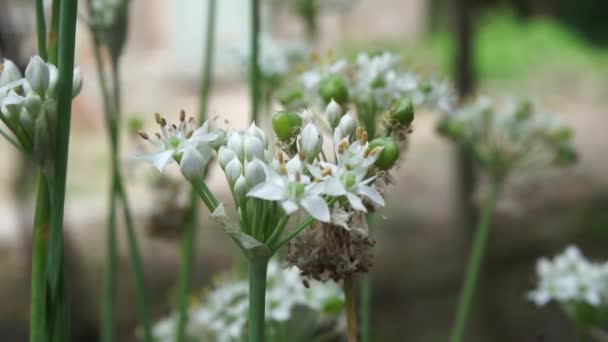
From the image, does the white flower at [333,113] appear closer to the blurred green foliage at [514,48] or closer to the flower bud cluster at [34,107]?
the flower bud cluster at [34,107]

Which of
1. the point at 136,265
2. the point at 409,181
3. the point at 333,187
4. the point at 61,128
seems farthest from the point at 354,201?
the point at 409,181

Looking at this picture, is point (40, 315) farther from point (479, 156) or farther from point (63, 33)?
point (479, 156)

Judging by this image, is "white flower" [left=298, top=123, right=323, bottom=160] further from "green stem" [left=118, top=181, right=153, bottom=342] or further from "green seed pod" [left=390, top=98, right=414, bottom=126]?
"green stem" [left=118, top=181, right=153, bottom=342]

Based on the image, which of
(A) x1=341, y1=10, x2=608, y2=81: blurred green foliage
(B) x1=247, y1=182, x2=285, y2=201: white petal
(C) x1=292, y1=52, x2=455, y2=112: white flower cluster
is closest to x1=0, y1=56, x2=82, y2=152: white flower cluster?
(B) x1=247, y1=182, x2=285, y2=201: white petal

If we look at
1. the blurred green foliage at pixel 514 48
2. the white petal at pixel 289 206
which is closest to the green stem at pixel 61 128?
the white petal at pixel 289 206

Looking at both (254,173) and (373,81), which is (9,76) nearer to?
(254,173)

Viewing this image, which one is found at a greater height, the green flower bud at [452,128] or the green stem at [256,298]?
the green flower bud at [452,128]
